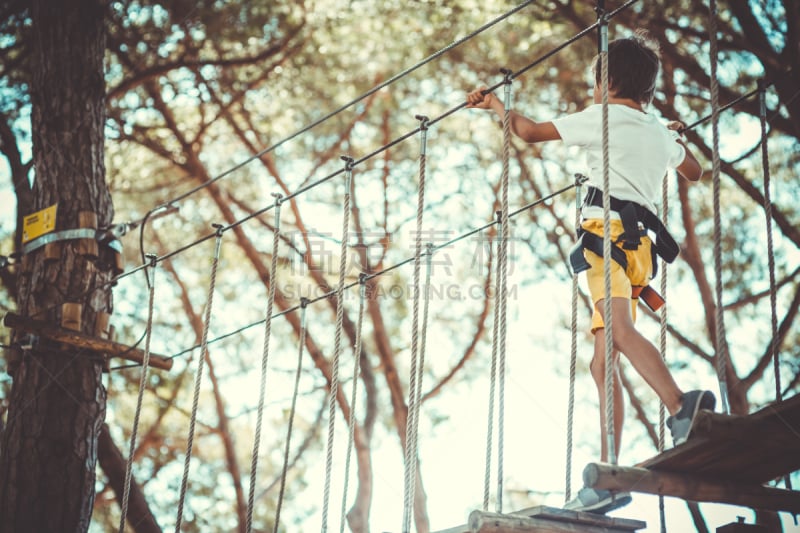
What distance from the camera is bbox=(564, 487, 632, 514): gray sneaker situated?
1.66 metres

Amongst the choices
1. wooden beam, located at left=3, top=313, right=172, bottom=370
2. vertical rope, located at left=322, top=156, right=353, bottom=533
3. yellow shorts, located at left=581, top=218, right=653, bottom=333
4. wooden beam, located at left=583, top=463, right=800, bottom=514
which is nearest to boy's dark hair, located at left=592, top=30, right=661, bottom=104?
yellow shorts, located at left=581, top=218, right=653, bottom=333

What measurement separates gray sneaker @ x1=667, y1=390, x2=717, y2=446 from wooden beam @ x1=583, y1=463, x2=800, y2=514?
0.25 ft

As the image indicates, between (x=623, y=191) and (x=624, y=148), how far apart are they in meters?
0.10

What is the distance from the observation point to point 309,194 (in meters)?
6.70

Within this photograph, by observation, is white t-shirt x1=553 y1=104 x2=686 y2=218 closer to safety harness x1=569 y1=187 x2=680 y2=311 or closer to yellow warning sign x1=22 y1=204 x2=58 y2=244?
safety harness x1=569 y1=187 x2=680 y2=311

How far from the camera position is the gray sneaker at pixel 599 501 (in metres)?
1.66

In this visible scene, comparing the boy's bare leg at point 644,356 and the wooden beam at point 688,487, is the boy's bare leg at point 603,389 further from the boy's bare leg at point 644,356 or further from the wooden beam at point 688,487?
the wooden beam at point 688,487

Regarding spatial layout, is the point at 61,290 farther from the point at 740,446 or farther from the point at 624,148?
the point at 740,446

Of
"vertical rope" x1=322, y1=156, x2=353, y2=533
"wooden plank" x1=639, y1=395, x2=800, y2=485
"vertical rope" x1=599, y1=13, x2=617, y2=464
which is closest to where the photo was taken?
"wooden plank" x1=639, y1=395, x2=800, y2=485

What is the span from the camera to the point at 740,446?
1544 mm

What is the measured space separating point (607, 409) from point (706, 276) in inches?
150

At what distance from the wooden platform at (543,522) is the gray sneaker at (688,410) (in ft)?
0.80

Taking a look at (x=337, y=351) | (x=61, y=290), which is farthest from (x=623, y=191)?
(x=61, y=290)

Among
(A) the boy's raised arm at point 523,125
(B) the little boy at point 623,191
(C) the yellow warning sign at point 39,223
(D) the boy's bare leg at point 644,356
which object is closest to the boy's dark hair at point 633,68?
(B) the little boy at point 623,191
